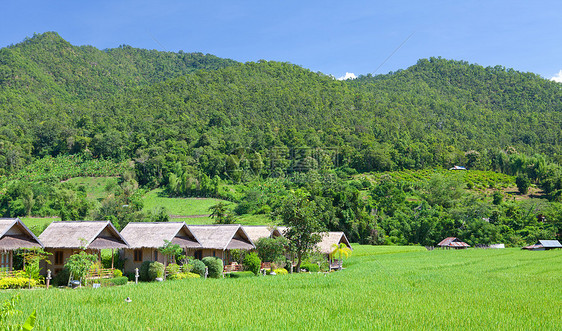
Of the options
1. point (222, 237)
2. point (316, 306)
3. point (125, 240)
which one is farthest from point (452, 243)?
point (316, 306)

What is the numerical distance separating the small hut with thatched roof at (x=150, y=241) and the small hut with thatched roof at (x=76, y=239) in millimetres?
1410

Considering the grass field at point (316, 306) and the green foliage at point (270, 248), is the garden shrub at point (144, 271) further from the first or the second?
the green foliage at point (270, 248)

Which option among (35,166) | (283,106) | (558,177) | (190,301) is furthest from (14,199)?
(558,177)

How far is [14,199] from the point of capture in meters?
71.1

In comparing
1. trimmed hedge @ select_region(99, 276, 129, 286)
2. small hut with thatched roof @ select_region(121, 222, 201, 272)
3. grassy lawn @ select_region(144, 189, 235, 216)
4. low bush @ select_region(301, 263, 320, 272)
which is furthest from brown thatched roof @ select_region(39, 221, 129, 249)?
grassy lawn @ select_region(144, 189, 235, 216)

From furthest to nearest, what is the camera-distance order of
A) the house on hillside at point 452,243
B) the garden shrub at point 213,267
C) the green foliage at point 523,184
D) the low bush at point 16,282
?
the green foliage at point 523,184, the house on hillside at point 452,243, the garden shrub at point 213,267, the low bush at point 16,282

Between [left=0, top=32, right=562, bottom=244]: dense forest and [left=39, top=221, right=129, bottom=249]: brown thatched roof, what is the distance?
3567 cm

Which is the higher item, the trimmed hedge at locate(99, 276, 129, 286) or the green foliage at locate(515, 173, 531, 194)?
the green foliage at locate(515, 173, 531, 194)

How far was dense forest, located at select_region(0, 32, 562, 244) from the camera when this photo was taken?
233ft

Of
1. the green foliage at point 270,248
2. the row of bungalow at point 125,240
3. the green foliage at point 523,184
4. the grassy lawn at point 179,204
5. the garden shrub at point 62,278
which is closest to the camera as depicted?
→ the row of bungalow at point 125,240

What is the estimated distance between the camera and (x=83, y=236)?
2541 cm

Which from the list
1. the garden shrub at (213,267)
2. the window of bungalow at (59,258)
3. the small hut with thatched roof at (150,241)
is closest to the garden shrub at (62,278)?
the window of bungalow at (59,258)

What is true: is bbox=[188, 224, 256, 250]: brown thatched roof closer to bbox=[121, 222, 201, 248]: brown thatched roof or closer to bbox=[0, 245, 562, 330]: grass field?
bbox=[121, 222, 201, 248]: brown thatched roof

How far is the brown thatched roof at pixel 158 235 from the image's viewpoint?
2795cm
